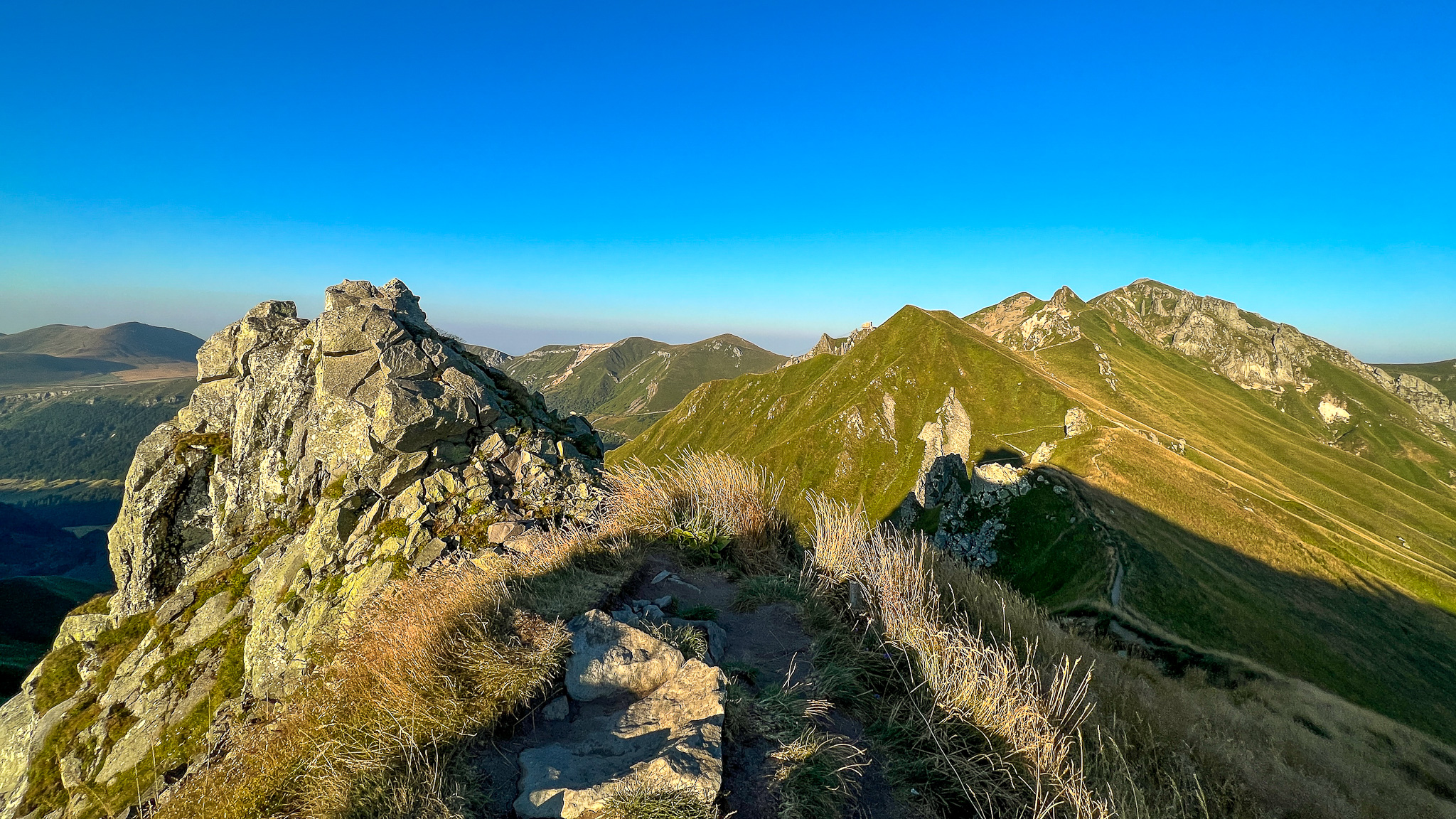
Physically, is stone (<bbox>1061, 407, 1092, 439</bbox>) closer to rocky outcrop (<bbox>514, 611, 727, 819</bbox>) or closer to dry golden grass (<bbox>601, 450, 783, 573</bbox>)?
dry golden grass (<bbox>601, 450, 783, 573</bbox>)

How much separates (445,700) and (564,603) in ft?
5.98

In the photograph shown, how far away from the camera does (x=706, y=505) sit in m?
9.31

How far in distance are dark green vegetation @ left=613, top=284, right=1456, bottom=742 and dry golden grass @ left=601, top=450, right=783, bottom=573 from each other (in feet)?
6.96

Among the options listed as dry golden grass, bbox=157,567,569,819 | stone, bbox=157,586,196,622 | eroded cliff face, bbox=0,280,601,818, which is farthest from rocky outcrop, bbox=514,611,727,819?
stone, bbox=157,586,196,622

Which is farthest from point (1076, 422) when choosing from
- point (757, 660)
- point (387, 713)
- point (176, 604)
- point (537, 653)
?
point (176, 604)

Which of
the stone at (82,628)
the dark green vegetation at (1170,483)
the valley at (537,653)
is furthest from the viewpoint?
the dark green vegetation at (1170,483)

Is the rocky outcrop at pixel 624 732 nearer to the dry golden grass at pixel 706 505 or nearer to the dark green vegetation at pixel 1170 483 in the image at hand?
the dry golden grass at pixel 706 505

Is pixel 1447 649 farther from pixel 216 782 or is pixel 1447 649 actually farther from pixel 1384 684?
pixel 216 782

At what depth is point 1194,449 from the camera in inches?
3578

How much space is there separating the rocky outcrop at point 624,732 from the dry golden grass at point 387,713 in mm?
397

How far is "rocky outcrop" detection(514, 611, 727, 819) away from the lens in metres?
3.72

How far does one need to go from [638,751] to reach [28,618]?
126 meters

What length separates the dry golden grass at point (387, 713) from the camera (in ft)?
12.8

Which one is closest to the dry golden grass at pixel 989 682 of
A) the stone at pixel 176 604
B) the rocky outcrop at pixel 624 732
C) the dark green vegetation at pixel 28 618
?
the rocky outcrop at pixel 624 732
